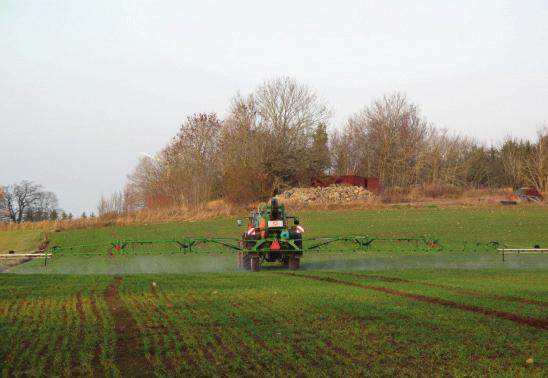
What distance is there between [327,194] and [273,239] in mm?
46289

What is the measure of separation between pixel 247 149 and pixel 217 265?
155ft

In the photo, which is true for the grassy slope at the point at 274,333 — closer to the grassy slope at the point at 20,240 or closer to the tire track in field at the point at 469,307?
the tire track in field at the point at 469,307

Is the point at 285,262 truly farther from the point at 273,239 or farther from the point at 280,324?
the point at 280,324

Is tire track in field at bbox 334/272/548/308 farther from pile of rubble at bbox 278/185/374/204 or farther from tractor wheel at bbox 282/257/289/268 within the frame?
pile of rubble at bbox 278/185/374/204

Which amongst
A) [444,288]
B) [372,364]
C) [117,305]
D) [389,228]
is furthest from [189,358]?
[389,228]

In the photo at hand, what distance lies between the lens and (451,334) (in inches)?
404

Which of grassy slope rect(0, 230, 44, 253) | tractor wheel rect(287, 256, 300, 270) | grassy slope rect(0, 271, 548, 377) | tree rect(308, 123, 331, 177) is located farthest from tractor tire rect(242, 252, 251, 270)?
tree rect(308, 123, 331, 177)

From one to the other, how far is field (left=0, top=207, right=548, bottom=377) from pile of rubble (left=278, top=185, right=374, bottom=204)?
46487mm

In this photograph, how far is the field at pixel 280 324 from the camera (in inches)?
334

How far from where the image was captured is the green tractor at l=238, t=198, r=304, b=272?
24.5 metres

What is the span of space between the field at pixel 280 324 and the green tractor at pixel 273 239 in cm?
332

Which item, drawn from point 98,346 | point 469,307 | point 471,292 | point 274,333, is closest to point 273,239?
point 471,292

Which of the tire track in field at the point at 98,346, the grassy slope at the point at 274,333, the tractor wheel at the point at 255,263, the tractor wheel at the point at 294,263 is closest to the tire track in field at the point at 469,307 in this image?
the grassy slope at the point at 274,333

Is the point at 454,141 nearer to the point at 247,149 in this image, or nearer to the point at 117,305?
the point at 247,149
